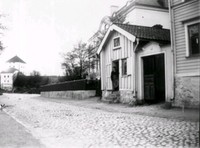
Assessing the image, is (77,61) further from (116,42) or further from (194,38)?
(194,38)

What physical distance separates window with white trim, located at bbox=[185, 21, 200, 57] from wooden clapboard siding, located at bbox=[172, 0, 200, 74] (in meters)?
0.21

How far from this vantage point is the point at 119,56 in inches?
653

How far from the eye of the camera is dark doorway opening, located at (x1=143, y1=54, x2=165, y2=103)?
14234mm

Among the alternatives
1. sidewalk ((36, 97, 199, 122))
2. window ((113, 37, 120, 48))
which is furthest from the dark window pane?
sidewalk ((36, 97, 199, 122))

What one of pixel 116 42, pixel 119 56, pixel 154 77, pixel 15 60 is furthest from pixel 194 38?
pixel 15 60

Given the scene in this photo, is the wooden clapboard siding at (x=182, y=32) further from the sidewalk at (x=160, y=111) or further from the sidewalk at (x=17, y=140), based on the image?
the sidewalk at (x=17, y=140)

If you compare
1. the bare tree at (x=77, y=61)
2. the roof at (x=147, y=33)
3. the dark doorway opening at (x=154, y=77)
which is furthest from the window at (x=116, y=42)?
the bare tree at (x=77, y=61)

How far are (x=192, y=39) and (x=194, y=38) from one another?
13 centimetres

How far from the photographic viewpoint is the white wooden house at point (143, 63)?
13102 mm

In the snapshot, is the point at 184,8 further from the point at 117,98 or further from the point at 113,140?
the point at 113,140

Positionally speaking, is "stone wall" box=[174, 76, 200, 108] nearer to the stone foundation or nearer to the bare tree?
the stone foundation

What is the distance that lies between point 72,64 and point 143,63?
18318mm

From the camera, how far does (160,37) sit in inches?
567

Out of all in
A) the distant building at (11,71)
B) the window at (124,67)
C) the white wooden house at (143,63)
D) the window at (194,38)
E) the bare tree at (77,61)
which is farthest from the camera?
the distant building at (11,71)
